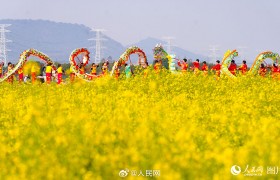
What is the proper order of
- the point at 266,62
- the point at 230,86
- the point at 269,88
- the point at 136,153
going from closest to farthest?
the point at 136,153, the point at 269,88, the point at 230,86, the point at 266,62

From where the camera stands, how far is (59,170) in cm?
482

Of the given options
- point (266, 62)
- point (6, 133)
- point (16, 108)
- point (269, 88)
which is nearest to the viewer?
point (6, 133)

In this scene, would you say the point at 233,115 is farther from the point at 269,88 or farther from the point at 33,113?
the point at 269,88

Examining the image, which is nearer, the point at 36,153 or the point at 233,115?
the point at 36,153

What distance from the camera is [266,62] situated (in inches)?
1128

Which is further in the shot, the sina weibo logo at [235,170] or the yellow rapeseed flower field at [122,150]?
the yellow rapeseed flower field at [122,150]

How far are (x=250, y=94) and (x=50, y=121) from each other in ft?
27.1

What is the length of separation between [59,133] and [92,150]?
17.0 inches

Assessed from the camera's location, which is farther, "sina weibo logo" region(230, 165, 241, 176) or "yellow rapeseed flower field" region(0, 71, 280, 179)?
"yellow rapeseed flower field" region(0, 71, 280, 179)

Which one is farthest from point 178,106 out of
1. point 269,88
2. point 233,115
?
point 269,88

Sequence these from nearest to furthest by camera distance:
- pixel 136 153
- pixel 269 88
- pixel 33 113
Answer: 1. pixel 136 153
2. pixel 33 113
3. pixel 269 88

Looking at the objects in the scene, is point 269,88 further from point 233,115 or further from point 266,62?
point 266,62

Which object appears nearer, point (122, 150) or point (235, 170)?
point (235, 170)

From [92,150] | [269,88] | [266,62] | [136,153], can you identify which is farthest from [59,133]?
[266,62]
